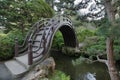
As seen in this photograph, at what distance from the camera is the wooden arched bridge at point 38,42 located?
6.69m

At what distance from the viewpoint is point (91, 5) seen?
5.66 metres

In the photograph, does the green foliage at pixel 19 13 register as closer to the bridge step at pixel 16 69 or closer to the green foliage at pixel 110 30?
the bridge step at pixel 16 69

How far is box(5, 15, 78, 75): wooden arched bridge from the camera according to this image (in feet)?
22.0

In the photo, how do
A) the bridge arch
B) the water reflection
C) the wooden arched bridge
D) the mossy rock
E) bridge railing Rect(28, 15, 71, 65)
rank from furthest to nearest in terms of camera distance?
the mossy rock, the water reflection, bridge railing Rect(28, 15, 71, 65), the bridge arch, the wooden arched bridge

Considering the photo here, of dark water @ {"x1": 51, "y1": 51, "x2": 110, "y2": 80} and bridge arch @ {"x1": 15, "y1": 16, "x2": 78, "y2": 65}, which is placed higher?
bridge arch @ {"x1": 15, "y1": 16, "x2": 78, "y2": 65}

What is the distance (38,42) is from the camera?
9172 mm

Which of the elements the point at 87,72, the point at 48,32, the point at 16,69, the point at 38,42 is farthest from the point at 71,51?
the point at 16,69

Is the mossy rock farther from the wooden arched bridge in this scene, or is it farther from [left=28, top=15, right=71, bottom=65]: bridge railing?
[left=28, top=15, right=71, bottom=65]: bridge railing

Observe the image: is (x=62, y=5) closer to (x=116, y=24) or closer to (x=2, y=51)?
(x=116, y=24)

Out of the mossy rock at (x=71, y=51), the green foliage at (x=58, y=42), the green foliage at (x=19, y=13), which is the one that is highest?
the green foliage at (x=19, y=13)

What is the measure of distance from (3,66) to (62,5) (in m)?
4.05

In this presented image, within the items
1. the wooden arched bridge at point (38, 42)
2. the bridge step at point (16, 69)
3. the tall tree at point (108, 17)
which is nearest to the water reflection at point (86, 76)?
the wooden arched bridge at point (38, 42)

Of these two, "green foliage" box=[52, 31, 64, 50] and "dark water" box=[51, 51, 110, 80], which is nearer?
"dark water" box=[51, 51, 110, 80]

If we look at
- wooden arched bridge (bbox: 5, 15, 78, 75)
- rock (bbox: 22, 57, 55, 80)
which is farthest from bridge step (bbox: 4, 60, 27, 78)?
rock (bbox: 22, 57, 55, 80)
